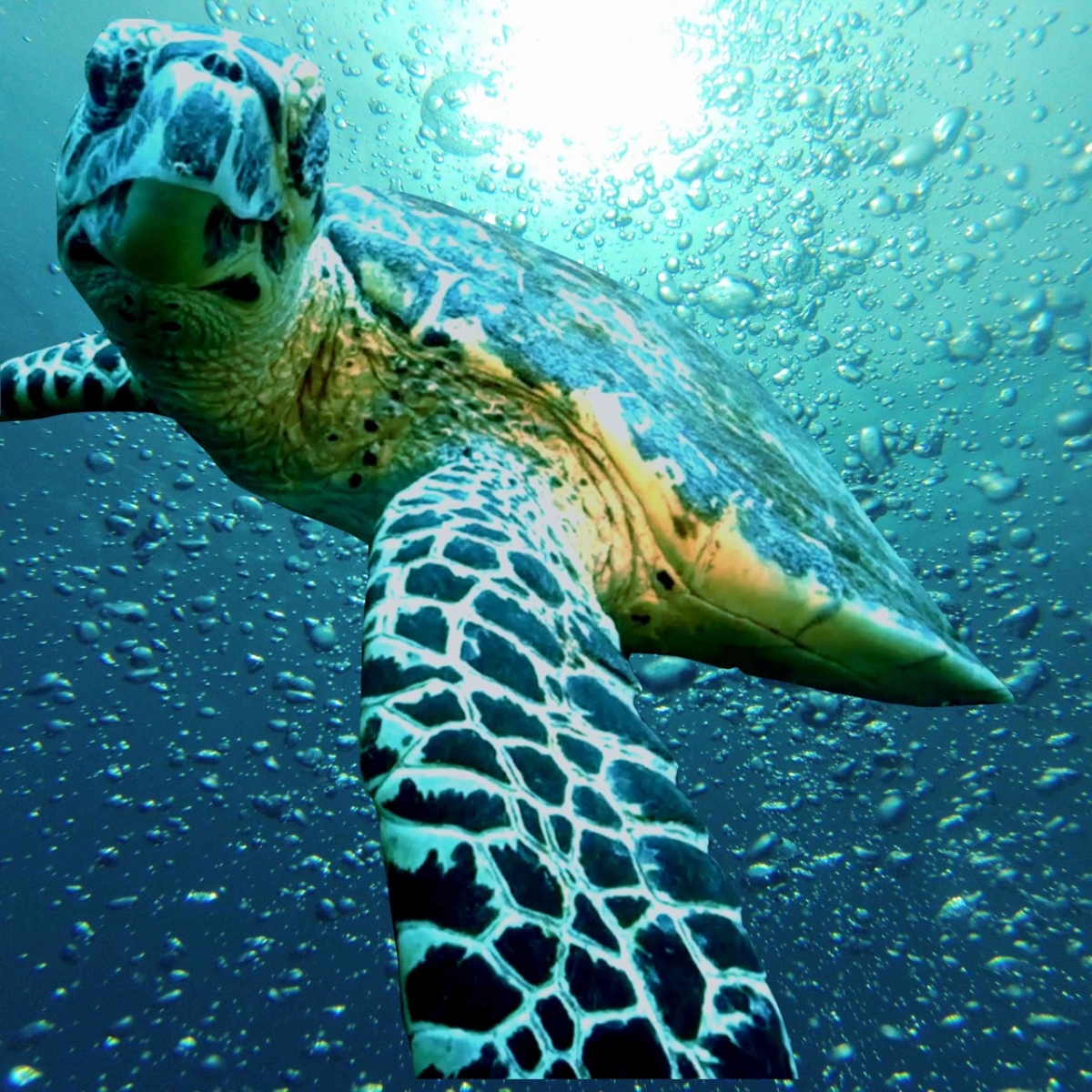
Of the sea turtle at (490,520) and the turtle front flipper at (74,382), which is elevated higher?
the turtle front flipper at (74,382)

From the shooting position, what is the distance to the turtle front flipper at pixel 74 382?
196cm

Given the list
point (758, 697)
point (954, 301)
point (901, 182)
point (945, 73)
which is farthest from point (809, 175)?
point (758, 697)

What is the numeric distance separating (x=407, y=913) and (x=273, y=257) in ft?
3.75

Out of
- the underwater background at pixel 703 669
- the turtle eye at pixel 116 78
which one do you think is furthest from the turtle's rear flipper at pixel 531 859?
the underwater background at pixel 703 669

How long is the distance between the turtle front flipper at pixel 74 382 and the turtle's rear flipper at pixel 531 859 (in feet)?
4.65

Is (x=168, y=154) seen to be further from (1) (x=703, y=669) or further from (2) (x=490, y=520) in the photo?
(1) (x=703, y=669)

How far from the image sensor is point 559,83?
8844 mm

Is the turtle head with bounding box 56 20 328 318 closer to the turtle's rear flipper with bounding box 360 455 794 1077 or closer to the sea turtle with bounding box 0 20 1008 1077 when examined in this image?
the sea turtle with bounding box 0 20 1008 1077

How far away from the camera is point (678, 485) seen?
1.46 meters

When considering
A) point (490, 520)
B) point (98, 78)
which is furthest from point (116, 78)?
point (490, 520)

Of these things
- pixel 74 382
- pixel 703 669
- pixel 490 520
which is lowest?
pixel 490 520

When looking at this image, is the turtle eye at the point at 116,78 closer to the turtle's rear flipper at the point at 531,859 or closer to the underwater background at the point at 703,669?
the turtle's rear flipper at the point at 531,859

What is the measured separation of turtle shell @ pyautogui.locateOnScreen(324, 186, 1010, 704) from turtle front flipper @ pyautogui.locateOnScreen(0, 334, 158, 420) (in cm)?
79

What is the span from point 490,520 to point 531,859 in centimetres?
62
